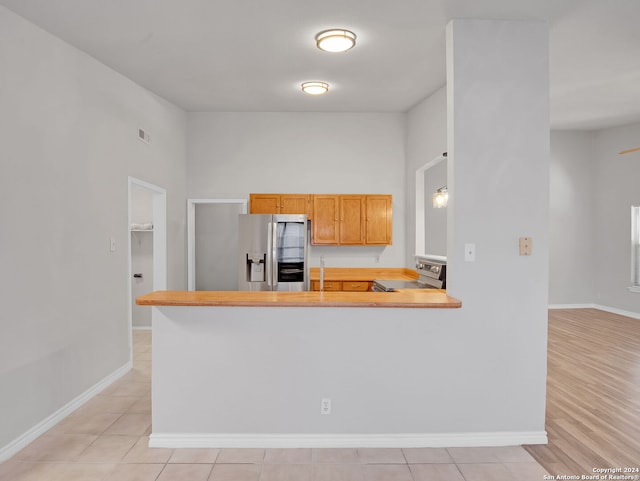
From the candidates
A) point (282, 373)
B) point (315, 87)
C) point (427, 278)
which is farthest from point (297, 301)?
point (315, 87)

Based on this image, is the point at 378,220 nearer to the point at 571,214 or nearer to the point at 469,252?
the point at 469,252

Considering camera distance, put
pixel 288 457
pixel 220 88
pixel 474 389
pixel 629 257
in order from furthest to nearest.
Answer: pixel 629 257 → pixel 220 88 → pixel 474 389 → pixel 288 457

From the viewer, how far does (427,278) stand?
14.6ft

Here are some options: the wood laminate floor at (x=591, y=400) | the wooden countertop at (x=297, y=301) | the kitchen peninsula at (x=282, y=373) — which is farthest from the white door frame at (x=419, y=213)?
the kitchen peninsula at (x=282, y=373)

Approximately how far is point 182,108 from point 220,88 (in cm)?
113

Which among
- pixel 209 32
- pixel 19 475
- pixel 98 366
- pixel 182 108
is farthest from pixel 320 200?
pixel 19 475

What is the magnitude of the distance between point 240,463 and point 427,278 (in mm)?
2737

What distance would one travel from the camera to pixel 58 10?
2.75 m

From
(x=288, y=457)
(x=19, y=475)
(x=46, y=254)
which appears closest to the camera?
(x=19, y=475)

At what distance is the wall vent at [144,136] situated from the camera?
431 centimetres

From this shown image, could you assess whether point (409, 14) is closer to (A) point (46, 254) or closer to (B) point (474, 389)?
(B) point (474, 389)

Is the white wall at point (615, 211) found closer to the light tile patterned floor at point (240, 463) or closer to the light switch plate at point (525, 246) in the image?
→ the light switch plate at point (525, 246)

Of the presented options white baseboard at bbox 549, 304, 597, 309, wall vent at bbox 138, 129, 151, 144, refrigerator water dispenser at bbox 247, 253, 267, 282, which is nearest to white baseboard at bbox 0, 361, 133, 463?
refrigerator water dispenser at bbox 247, 253, 267, 282

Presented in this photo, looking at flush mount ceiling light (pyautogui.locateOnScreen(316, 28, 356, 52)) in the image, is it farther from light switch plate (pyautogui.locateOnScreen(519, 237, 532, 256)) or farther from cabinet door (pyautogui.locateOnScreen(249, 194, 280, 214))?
cabinet door (pyautogui.locateOnScreen(249, 194, 280, 214))
